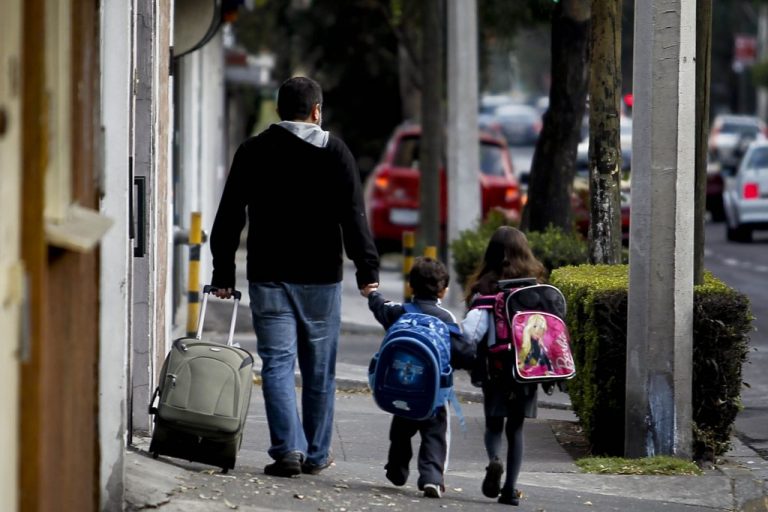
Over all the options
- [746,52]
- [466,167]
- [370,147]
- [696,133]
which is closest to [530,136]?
[370,147]

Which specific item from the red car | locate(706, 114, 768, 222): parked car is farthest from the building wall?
locate(706, 114, 768, 222): parked car

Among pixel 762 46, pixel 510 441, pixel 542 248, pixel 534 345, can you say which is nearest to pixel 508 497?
pixel 510 441

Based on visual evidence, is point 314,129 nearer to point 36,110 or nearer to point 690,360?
point 690,360

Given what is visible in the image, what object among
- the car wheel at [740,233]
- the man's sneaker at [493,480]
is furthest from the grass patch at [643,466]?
the car wheel at [740,233]

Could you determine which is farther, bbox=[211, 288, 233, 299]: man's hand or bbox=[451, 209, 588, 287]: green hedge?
bbox=[451, 209, 588, 287]: green hedge

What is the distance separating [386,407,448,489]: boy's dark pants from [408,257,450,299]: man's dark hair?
48 cm

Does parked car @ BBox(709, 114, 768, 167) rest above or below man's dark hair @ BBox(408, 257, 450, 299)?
above

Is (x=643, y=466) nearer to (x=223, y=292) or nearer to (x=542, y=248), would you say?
(x=223, y=292)

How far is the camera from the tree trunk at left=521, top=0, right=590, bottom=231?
13.4 m

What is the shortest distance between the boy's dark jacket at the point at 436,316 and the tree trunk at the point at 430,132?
12.7 m

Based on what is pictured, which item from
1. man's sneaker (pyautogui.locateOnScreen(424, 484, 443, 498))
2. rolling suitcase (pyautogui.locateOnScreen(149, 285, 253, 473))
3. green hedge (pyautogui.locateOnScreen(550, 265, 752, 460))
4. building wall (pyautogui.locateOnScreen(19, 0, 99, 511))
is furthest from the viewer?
green hedge (pyautogui.locateOnScreen(550, 265, 752, 460))

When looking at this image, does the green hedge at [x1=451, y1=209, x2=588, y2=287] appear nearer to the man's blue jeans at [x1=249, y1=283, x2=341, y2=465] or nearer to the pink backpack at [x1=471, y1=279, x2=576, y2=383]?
the man's blue jeans at [x1=249, y1=283, x2=341, y2=465]

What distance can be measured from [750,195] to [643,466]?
19766 mm

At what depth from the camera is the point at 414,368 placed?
21.4 feet
